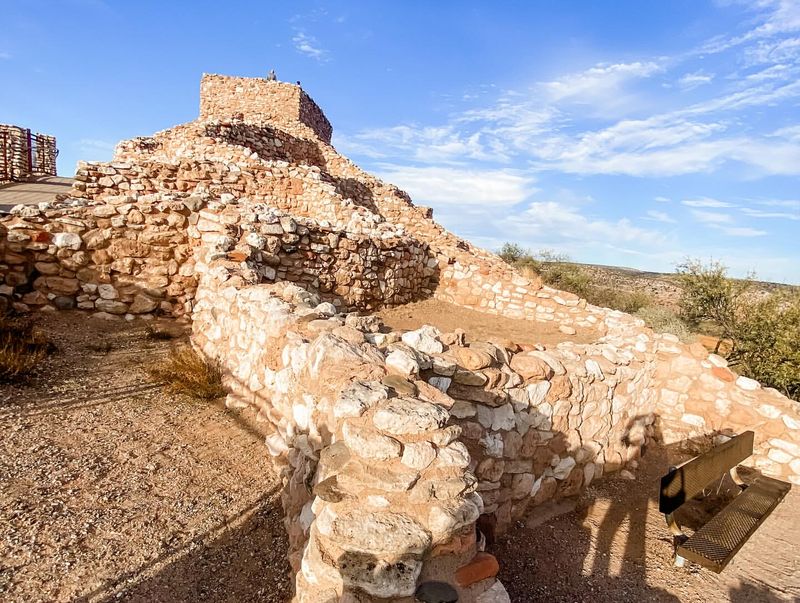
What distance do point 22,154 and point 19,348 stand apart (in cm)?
1776

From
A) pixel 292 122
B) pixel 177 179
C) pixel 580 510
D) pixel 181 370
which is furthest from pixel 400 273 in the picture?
pixel 292 122

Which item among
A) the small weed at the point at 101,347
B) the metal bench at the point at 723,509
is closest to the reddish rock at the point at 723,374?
the metal bench at the point at 723,509

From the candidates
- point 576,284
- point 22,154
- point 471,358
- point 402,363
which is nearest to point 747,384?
point 471,358

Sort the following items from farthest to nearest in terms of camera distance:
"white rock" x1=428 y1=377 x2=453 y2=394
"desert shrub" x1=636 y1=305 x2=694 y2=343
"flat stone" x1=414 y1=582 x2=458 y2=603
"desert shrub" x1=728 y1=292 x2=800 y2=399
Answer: "desert shrub" x1=636 y1=305 x2=694 y2=343 < "desert shrub" x1=728 y1=292 x2=800 y2=399 < "white rock" x1=428 y1=377 x2=453 y2=394 < "flat stone" x1=414 y1=582 x2=458 y2=603

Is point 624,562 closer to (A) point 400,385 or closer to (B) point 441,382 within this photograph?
(B) point 441,382

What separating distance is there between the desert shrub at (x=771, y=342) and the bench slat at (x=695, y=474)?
589cm

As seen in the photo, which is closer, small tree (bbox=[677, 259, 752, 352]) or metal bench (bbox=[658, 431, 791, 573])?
metal bench (bbox=[658, 431, 791, 573])

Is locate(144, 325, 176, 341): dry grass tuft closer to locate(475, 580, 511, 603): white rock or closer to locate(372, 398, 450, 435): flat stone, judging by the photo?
locate(372, 398, 450, 435): flat stone

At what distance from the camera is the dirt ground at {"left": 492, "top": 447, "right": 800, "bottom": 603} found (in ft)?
10.8

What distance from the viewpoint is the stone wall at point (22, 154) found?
16328 mm

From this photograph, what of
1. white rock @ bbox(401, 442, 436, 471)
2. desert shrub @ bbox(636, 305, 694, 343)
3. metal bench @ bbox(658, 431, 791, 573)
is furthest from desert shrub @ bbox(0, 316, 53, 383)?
desert shrub @ bbox(636, 305, 694, 343)

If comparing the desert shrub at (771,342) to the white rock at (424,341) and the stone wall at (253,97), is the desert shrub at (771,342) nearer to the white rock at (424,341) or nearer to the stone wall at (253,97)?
the white rock at (424,341)

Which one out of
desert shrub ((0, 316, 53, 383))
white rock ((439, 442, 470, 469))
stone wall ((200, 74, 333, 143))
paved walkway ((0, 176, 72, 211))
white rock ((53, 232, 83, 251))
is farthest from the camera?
stone wall ((200, 74, 333, 143))

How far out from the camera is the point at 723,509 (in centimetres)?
423
